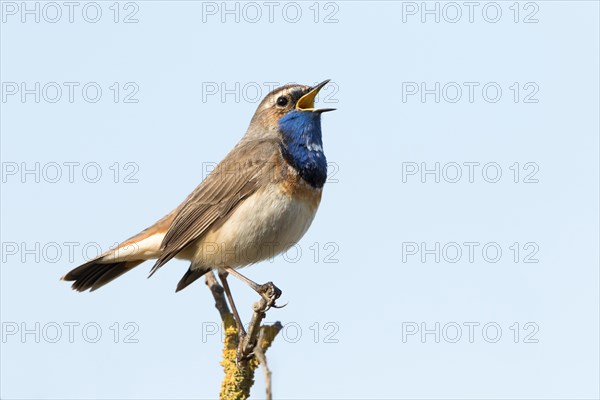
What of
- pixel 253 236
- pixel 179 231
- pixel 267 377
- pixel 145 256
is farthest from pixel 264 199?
pixel 267 377

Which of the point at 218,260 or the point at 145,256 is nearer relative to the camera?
the point at 218,260

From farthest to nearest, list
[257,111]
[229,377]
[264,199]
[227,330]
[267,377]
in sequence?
[257,111] < [264,199] < [227,330] < [229,377] < [267,377]

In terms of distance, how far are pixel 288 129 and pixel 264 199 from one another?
1322 mm

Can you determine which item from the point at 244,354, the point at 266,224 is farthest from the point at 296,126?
the point at 244,354

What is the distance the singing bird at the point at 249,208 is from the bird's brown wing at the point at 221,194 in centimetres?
1

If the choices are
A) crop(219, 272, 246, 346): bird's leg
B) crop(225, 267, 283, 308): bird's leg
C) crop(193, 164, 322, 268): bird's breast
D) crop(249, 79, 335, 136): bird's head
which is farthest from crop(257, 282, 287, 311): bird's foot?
crop(249, 79, 335, 136): bird's head

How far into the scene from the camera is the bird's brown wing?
418 inches

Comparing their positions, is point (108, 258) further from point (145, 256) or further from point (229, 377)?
point (229, 377)

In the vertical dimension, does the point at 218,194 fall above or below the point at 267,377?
above

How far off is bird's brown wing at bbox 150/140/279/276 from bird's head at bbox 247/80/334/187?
0.25 metres

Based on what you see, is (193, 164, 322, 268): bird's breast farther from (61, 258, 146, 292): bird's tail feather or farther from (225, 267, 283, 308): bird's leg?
(61, 258, 146, 292): bird's tail feather

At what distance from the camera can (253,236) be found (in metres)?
10.4

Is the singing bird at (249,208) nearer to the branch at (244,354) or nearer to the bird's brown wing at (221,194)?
the bird's brown wing at (221,194)

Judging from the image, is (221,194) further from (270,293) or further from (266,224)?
(270,293)
